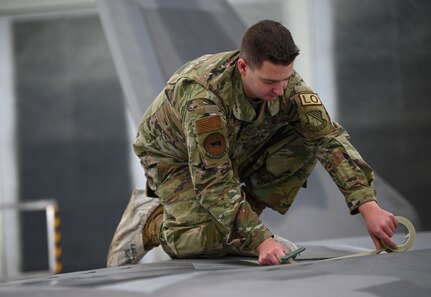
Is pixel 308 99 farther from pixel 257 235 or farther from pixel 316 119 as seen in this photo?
pixel 257 235

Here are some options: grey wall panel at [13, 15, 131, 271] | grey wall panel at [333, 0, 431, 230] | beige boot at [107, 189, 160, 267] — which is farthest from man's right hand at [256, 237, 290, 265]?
grey wall panel at [13, 15, 131, 271]

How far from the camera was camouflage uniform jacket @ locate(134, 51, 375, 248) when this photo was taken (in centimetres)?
219

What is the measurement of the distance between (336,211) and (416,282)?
81.9 inches

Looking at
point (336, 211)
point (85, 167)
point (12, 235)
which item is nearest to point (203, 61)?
point (336, 211)

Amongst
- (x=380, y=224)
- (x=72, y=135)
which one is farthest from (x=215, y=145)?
(x=72, y=135)

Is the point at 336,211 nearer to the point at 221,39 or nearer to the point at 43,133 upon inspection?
the point at 221,39

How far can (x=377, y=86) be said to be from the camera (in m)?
5.16

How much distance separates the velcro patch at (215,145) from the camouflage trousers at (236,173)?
0.35 m

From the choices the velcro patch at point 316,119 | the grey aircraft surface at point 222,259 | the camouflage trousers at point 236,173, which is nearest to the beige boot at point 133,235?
the camouflage trousers at point 236,173

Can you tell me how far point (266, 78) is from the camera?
215cm

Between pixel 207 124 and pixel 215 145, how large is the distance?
5 centimetres

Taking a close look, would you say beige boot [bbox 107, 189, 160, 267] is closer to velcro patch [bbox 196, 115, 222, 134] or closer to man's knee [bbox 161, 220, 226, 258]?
man's knee [bbox 161, 220, 226, 258]

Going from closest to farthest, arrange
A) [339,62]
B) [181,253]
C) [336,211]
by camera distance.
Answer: [181,253]
[336,211]
[339,62]

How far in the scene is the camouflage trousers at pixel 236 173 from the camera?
2.51m
